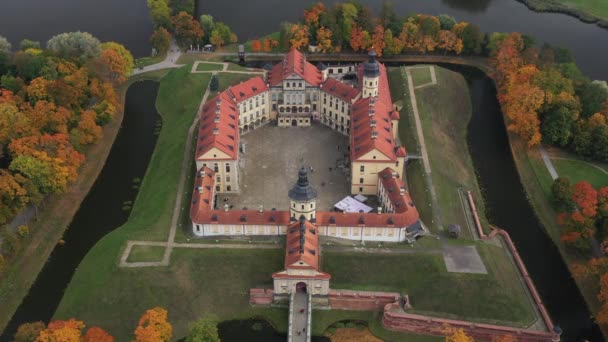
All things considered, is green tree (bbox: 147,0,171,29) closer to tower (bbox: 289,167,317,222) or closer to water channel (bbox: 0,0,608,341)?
water channel (bbox: 0,0,608,341)

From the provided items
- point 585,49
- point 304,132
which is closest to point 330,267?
point 304,132

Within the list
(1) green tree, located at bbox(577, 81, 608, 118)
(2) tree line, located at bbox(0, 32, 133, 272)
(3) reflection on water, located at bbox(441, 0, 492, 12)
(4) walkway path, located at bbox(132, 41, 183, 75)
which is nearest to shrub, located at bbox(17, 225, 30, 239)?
(2) tree line, located at bbox(0, 32, 133, 272)

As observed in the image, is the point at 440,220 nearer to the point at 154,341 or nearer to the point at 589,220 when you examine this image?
the point at 589,220

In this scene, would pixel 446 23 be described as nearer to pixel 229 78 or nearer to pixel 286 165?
pixel 229 78

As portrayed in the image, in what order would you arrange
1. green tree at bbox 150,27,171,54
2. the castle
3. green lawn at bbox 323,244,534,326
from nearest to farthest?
green lawn at bbox 323,244,534,326 → the castle → green tree at bbox 150,27,171,54

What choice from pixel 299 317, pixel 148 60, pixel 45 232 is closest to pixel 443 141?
pixel 299 317

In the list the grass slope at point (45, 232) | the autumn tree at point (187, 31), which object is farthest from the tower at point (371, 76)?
the autumn tree at point (187, 31)
